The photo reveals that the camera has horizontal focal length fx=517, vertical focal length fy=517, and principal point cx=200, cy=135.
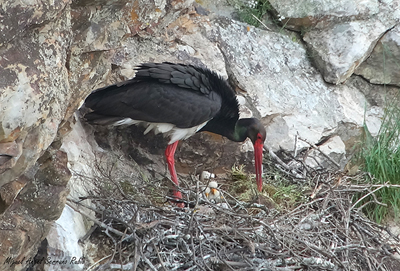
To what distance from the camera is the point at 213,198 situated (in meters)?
3.76

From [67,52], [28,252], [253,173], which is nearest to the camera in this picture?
[67,52]

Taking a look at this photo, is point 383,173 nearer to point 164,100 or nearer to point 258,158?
point 258,158

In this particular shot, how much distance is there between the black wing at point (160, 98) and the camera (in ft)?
12.4

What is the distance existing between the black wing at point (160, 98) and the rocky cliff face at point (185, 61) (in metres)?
0.17

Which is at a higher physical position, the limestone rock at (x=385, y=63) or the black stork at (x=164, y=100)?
the limestone rock at (x=385, y=63)

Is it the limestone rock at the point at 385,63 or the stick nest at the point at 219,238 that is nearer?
the stick nest at the point at 219,238

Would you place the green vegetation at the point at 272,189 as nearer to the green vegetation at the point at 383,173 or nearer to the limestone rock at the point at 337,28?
the green vegetation at the point at 383,173

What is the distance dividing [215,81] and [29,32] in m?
2.32

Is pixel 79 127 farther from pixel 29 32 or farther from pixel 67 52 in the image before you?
pixel 29 32

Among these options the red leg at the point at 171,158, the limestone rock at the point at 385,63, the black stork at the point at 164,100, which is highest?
the limestone rock at the point at 385,63

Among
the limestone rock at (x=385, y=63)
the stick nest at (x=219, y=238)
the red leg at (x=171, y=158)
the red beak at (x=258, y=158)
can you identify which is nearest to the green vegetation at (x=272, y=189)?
the red beak at (x=258, y=158)

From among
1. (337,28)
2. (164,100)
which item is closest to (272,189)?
(164,100)

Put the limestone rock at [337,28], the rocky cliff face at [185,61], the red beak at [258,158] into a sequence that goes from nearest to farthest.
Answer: the rocky cliff face at [185,61], the red beak at [258,158], the limestone rock at [337,28]

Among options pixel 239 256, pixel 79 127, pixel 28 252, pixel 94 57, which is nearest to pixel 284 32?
pixel 79 127
